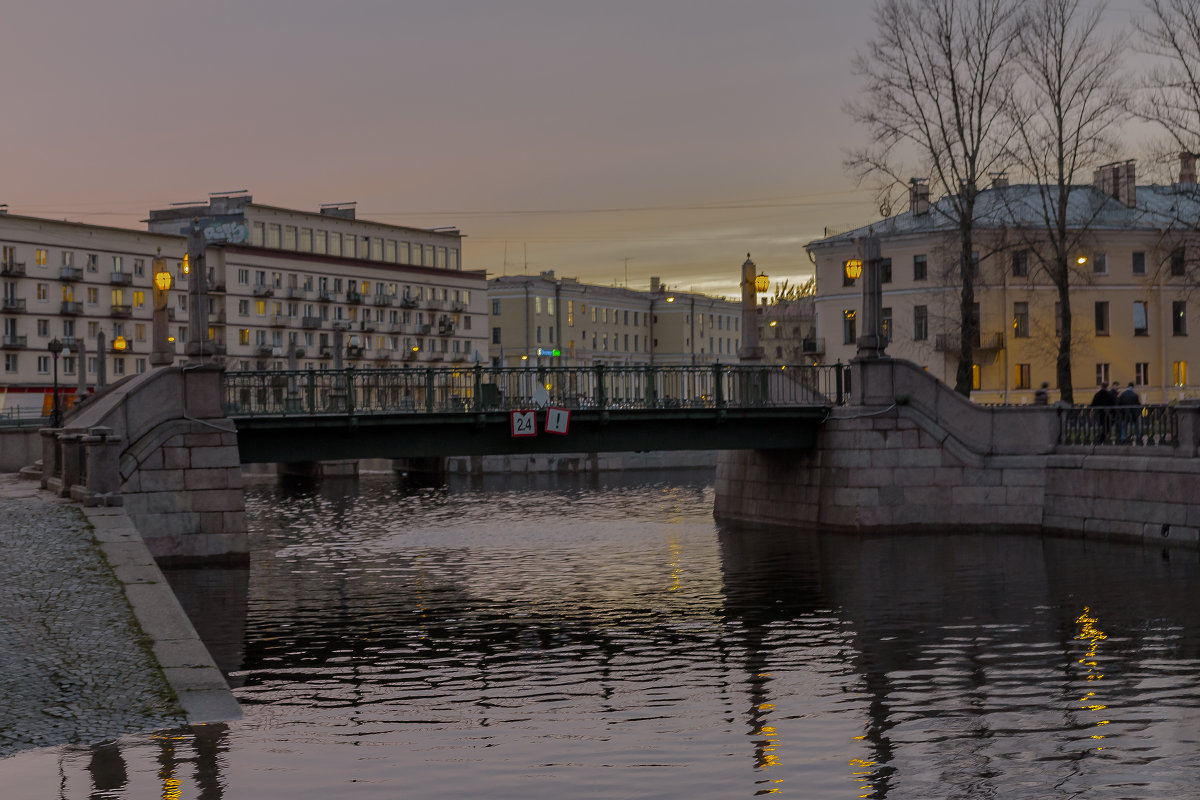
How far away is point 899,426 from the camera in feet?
126

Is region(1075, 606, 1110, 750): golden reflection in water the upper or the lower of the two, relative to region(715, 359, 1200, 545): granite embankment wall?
lower

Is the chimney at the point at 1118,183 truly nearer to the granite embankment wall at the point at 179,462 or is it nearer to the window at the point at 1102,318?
the window at the point at 1102,318

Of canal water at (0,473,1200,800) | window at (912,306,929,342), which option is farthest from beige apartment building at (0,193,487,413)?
canal water at (0,473,1200,800)

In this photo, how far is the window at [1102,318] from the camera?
78625 mm

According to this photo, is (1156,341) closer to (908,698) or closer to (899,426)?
(899,426)

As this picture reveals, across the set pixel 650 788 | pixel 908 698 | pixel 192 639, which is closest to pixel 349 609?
pixel 192 639

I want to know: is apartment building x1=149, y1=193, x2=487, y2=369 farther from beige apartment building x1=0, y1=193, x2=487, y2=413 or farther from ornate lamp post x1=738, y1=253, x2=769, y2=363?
ornate lamp post x1=738, y1=253, x2=769, y2=363

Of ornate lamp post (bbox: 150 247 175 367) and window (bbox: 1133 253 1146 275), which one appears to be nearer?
ornate lamp post (bbox: 150 247 175 367)

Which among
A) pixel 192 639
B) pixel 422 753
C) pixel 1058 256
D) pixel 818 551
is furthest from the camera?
pixel 1058 256

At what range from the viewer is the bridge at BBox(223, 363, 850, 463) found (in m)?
34.8

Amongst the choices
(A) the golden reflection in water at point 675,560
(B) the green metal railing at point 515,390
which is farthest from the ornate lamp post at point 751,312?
(A) the golden reflection in water at point 675,560

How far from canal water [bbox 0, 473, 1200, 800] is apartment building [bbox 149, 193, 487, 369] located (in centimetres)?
7899

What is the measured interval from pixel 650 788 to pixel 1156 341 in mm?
71585

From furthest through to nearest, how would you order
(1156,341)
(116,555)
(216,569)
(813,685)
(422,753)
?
1. (1156,341)
2. (216,569)
3. (116,555)
4. (813,685)
5. (422,753)
